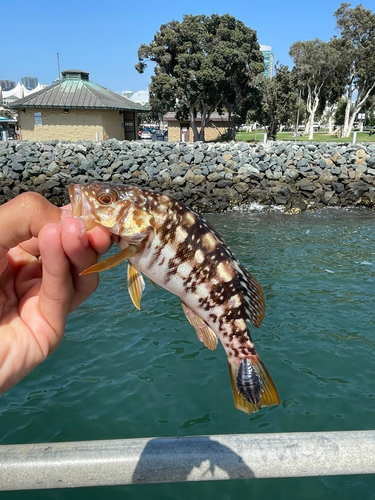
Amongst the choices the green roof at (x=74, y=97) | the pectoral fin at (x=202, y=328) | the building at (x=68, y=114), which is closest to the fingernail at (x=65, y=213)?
the pectoral fin at (x=202, y=328)

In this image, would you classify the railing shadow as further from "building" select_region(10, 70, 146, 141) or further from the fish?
"building" select_region(10, 70, 146, 141)

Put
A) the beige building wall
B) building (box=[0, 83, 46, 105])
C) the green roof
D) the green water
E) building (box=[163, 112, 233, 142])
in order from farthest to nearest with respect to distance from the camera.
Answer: building (box=[0, 83, 46, 105]) → building (box=[163, 112, 233, 142]) → the beige building wall → the green roof → the green water

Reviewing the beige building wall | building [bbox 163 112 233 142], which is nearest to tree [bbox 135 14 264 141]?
the beige building wall

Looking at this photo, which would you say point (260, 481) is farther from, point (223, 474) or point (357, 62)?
point (357, 62)

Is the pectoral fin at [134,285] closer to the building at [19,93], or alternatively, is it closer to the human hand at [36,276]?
the human hand at [36,276]

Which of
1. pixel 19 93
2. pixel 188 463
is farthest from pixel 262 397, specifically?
pixel 19 93

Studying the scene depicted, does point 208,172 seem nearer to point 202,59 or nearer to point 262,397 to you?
point 262,397
